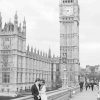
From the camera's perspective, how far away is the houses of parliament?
5756 centimetres

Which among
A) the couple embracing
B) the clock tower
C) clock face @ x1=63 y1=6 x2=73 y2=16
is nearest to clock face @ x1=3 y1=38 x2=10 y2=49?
the clock tower

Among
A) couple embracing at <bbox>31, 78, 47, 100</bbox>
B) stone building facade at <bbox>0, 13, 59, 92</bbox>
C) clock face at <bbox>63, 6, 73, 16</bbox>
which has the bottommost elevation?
couple embracing at <bbox>31, 78, 47, 100</bbox>

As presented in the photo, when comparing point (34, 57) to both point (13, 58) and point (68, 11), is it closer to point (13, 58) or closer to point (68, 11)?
point (13, 58)

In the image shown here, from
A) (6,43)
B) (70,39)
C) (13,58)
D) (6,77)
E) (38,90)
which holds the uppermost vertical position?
(70,39)

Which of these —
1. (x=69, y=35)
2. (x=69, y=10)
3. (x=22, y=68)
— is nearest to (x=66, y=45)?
(x=69, y=35)

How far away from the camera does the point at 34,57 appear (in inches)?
2832

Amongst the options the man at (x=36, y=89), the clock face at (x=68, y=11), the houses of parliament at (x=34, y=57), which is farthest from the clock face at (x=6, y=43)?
the clock face at (x=68, y=11)

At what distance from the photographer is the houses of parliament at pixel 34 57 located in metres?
57.6

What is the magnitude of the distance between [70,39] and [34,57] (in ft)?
104

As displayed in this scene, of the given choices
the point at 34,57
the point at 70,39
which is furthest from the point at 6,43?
the point at 70,39

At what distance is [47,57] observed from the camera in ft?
287

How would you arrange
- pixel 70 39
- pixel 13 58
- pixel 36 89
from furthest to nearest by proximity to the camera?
pixel 70 39 < pixel 13 58 < pixel 36 89

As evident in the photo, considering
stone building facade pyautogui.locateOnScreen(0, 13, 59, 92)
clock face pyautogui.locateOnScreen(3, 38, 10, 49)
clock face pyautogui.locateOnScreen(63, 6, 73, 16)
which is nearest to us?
stone building facade pyautogui.locateOnScreen(0, 13, 59, 92)

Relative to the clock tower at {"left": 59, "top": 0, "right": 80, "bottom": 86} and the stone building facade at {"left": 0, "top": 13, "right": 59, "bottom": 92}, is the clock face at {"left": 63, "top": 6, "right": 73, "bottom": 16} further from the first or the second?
the stone building facade at {"left": 0, "top": 13, "right": 59, "bottom": 92}
